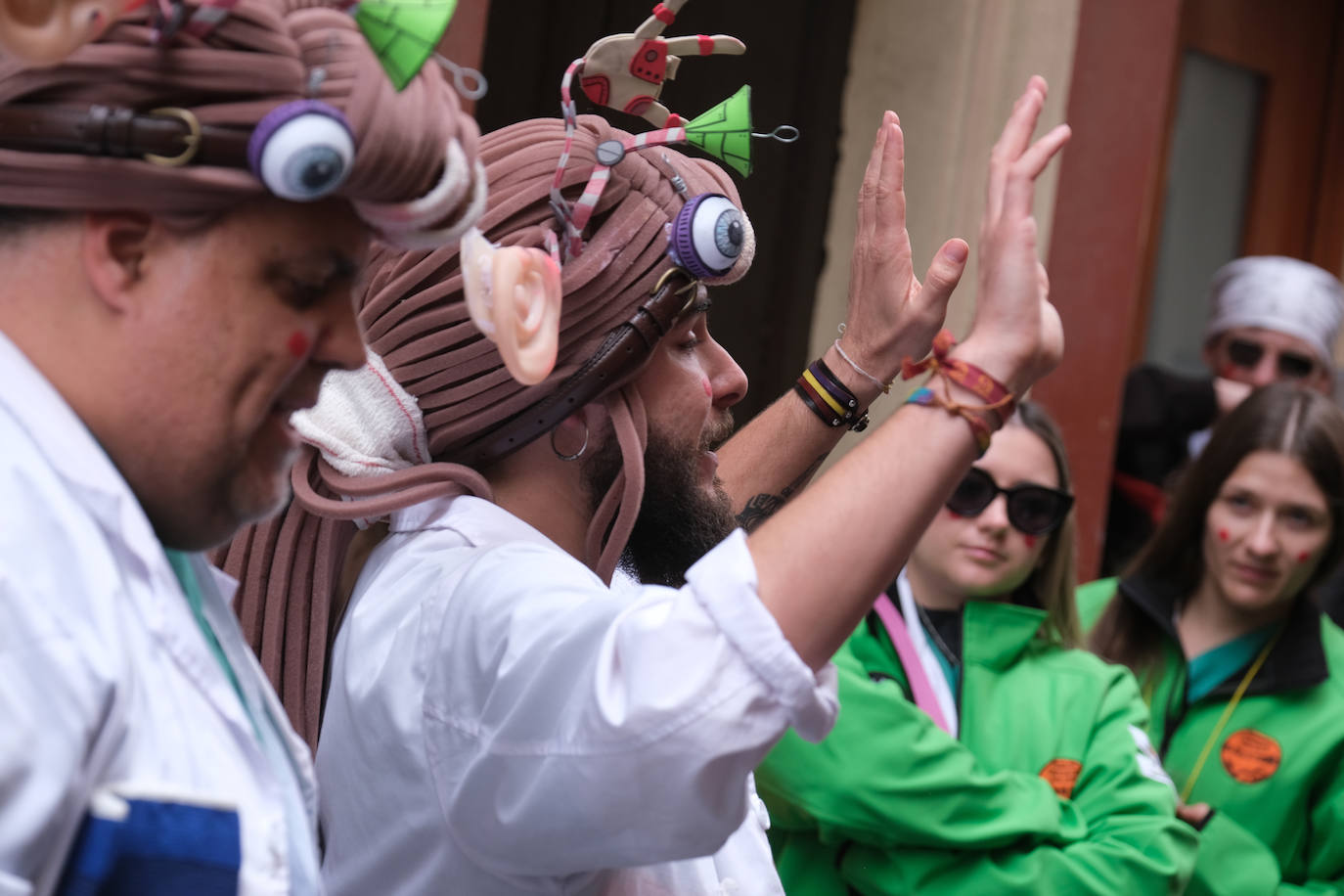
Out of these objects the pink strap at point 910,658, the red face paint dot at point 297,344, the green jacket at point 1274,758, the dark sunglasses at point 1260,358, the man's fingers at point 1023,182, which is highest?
the man's fingers at point 1023,182

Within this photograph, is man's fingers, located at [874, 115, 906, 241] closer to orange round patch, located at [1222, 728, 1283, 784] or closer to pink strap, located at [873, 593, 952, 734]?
pink strap, located at [873, 593, 952, 734]

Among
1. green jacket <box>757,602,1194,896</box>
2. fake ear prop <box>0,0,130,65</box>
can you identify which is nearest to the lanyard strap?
green jacket <box>757,602,1194,896</box>

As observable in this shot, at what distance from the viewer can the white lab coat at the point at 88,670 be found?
99cm

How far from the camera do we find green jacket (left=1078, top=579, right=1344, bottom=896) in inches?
118

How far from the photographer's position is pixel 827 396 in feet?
7.72

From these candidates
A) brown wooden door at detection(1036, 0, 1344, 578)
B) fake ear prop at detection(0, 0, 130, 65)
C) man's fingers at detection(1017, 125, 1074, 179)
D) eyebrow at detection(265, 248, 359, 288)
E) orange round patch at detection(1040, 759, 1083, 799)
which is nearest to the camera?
fake ear prop at detection(0, 0, 130, 65)

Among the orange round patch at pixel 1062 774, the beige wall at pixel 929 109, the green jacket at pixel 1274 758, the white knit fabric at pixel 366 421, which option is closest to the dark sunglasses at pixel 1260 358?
the beige wall at pixel 929 109

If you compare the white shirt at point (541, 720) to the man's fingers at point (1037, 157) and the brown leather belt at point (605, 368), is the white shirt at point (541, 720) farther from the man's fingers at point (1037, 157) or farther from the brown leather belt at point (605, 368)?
the man's fingers at point (1037, 157)

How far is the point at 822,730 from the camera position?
142 centimetres

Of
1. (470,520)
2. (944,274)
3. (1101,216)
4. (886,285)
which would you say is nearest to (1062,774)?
(886,285)

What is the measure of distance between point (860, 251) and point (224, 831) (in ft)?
4.46

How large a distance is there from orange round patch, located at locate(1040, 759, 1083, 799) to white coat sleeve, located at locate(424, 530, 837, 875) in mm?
1541

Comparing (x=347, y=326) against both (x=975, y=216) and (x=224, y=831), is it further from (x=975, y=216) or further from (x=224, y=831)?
(x=975, y=216)

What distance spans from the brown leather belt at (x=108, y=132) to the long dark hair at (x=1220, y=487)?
285cm
